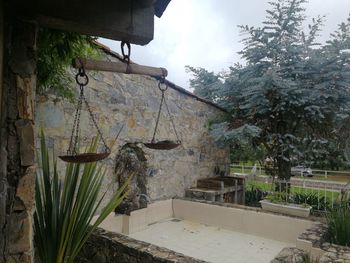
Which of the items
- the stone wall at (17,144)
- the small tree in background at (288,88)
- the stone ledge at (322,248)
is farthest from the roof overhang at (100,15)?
the small tree in background at (288,88)

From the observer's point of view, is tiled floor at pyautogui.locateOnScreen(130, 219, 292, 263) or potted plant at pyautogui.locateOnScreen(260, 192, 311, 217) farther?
potted plant at pyautogui.locateOnScreen(260, 192, 311, 217)

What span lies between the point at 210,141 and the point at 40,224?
480 centimetres

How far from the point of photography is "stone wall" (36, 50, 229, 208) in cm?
360

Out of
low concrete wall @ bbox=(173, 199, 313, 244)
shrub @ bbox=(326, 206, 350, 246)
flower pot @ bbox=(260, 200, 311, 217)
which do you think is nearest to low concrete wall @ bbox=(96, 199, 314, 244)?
low concrete wall @ bbox=(173, 199, 313, 244)

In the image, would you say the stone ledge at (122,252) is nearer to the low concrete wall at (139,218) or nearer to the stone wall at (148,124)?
the low concrete wall at (139,218)

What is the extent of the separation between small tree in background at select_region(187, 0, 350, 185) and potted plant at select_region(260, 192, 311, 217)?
1145 mm

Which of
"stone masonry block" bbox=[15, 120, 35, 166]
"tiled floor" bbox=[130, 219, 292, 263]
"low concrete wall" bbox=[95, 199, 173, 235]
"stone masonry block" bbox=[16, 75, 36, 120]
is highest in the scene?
"stone masonry block" bbox=[16, 75, 36, 120]

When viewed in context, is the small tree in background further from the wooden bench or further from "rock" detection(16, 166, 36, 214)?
"rock" detection(16, 166, 36, 214)

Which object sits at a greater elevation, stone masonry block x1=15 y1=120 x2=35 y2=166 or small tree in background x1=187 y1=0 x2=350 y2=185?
small tree in background x1=187 y1=0 x2=350 y2=185

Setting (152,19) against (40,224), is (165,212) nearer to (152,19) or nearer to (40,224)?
(40,224)

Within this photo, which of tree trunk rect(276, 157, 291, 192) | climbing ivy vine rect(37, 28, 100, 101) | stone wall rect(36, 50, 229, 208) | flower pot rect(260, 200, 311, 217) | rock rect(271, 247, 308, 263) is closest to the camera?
climbing ivy vine rect(37, 28, 100, 101)

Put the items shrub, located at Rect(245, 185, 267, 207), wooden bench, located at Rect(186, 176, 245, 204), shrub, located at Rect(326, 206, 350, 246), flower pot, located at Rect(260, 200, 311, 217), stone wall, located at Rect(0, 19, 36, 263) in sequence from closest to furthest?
stone wall, located at Rect(0, 19, 36, 263)
shrub, located at Rect(326, 206, 350, 246)
flower pot, located at Rect(260, 200, 311, 217)
wooden bench, located at Rect(186, 176, 245, 204)
shrub, located at Rect(245, 185, 267, 207)

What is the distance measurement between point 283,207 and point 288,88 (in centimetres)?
213

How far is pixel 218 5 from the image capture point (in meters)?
4.65
